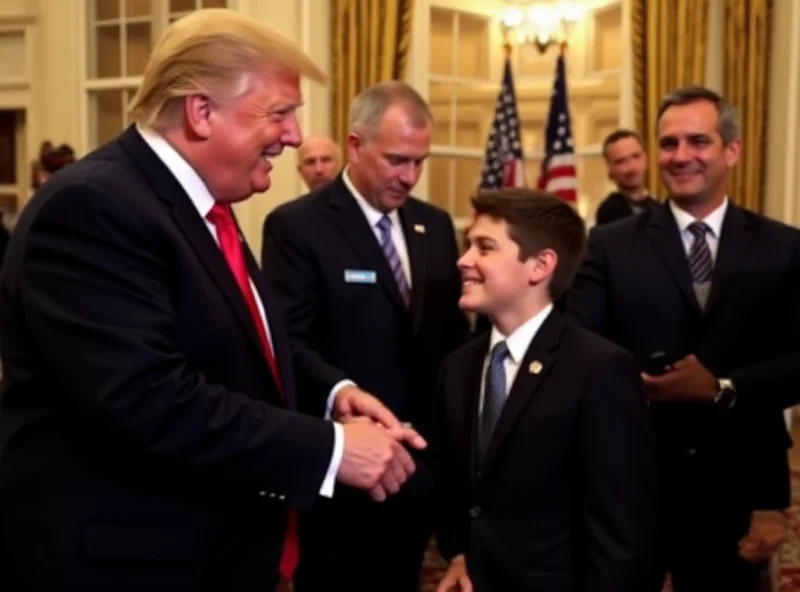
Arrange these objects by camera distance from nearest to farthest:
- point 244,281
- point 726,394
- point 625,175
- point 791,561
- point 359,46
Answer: point 244,281, point 726,394, point 791,561, point 625,175, point 359,46

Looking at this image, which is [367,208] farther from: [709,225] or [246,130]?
[246,130]

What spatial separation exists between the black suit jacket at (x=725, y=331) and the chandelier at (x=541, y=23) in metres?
→ 6.27

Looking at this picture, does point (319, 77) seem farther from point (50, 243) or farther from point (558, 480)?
point (558, 480)

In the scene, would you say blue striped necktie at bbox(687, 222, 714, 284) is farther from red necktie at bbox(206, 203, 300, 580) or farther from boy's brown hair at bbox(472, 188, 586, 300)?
red necktie at bbox(206, 203, 300, 580)

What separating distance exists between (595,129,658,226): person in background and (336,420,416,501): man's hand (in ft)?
11.8

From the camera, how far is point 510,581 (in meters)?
2.11

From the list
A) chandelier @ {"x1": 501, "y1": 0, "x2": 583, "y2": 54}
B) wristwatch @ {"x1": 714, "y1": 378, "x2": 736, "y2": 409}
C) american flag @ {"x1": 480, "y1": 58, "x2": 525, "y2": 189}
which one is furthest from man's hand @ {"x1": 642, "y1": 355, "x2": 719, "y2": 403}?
chandelier @ {"x1": 501, "y1": 0, "x2": 583, "y2": 54}

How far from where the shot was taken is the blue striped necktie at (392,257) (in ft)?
9.57

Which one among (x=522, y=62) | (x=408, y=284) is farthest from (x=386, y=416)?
(x=522, y=62)

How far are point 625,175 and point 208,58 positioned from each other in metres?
3.90

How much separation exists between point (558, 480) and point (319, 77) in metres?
0.93

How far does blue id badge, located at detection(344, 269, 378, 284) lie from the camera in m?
2.85

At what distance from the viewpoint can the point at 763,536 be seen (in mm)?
2420

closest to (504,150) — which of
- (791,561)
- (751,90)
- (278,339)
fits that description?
(751,90)
